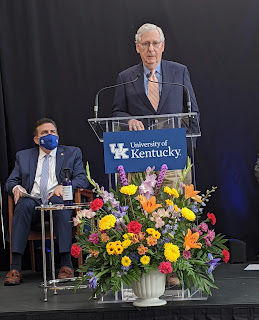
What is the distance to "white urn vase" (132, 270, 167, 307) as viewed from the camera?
3.20 m

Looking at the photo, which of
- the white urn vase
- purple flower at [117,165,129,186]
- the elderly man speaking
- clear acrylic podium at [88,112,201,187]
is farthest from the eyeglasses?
the white urn vase

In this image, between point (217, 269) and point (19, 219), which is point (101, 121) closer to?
point (19, 219)

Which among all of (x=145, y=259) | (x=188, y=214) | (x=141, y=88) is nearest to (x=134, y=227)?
(x=145, y=259)

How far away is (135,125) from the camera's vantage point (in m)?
3.49

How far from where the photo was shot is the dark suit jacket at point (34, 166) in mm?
5094

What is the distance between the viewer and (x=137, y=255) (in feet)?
10.4

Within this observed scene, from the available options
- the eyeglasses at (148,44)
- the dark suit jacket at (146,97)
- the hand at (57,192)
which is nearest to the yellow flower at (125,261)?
the dark suit jacket at (146,97)

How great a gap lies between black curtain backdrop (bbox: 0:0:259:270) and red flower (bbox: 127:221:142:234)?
8.58 feet

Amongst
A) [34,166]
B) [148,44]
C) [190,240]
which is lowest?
[190,240]

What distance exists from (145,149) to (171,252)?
61 centimetres

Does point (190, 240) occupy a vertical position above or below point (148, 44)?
below

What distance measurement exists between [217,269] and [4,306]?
199 centimetres

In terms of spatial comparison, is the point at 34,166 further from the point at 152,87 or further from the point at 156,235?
the point at 156,235

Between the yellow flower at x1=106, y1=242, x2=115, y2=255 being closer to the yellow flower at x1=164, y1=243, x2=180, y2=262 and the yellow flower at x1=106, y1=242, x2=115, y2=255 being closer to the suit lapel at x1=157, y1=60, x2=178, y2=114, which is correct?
the yellow flower at x1=164, y1=243, x2=180, y2=262
